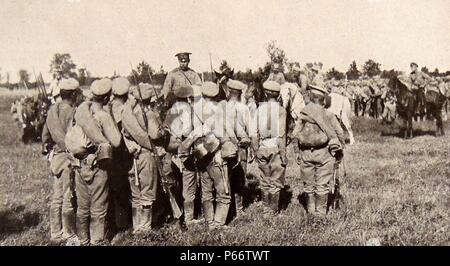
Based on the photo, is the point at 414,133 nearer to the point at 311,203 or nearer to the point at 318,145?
the point at 311,203

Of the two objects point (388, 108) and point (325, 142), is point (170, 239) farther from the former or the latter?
point (388, 108)

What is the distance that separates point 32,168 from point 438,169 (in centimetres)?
1018

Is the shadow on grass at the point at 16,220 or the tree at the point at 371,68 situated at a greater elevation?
the tree at the point at 371,68

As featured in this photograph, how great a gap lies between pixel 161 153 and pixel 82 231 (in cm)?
163

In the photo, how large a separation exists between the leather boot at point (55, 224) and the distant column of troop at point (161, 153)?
0.05 feet

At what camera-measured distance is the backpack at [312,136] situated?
7590 mm

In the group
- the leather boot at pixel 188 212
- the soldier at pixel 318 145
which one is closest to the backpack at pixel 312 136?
the soldier at pixel 318 145

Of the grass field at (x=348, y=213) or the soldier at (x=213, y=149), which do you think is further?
the soldier at (x=213, y=149)

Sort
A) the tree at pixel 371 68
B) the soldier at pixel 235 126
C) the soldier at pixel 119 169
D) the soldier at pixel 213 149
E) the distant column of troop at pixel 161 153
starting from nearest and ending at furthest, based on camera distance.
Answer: the distant column of troop at pixel 161 153
the soldier at pixel 119 169
the soldier at pixel 213 149
the soldier at pixel 235 126
the tree at pixel 371 68

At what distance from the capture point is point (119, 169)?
7277 mm

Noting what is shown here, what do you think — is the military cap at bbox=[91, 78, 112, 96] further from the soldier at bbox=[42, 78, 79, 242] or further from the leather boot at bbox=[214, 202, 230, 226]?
the leather boot at bbox=[214, 202, 230, 226]

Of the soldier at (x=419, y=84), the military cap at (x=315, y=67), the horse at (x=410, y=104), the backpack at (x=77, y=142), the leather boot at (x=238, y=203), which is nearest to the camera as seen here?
the backpack at (x=77, y=142)

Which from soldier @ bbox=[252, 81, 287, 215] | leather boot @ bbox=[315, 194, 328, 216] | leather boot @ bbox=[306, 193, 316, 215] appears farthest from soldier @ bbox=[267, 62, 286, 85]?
leather boot @ bbox=[315, 194, 328, 216]

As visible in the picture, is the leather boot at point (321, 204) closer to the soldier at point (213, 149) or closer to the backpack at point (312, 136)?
the backpack at point (312, 136)
